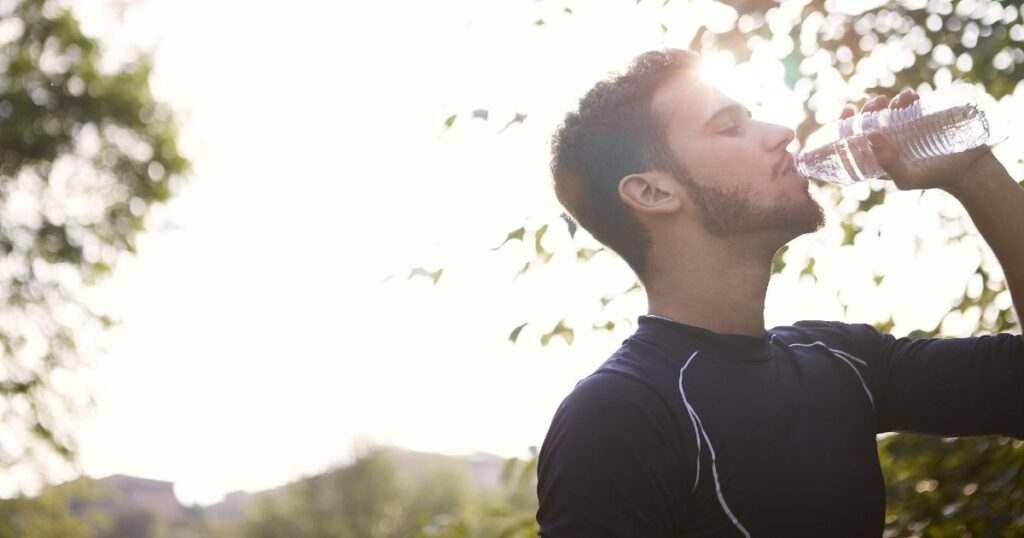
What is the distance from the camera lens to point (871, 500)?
7.00 ft

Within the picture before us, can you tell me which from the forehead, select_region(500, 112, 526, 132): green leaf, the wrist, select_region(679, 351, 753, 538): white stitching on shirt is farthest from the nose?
select_region(500, 112, 526, 132): green leaf

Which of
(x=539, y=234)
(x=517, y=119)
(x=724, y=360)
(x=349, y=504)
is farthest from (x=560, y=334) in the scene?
(x=349, y=504)

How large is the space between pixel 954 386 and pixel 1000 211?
0.39m

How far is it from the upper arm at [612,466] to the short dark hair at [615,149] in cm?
61

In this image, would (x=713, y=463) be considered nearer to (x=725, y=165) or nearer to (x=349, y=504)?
(x=725, y=165)

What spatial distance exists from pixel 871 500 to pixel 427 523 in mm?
1955

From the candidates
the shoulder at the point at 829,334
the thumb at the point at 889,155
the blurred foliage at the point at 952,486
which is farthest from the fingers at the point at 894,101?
the blurred foliage at the point at 952,486

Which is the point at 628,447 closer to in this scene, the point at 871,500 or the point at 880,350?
the point at 871,500

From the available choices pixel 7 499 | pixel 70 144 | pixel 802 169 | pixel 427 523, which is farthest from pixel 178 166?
pixel 802 169

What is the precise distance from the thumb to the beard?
18cm

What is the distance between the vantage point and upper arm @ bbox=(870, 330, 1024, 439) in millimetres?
2314

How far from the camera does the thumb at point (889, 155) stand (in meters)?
2.26

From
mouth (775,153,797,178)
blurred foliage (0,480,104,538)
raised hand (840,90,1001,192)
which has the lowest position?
blurred foliage (0,480,104,538)

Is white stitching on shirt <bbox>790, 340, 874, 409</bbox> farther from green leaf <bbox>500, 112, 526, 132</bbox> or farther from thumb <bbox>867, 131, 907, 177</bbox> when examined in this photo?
green leaf <bbox>500, 112, 526, 132</bbox>
